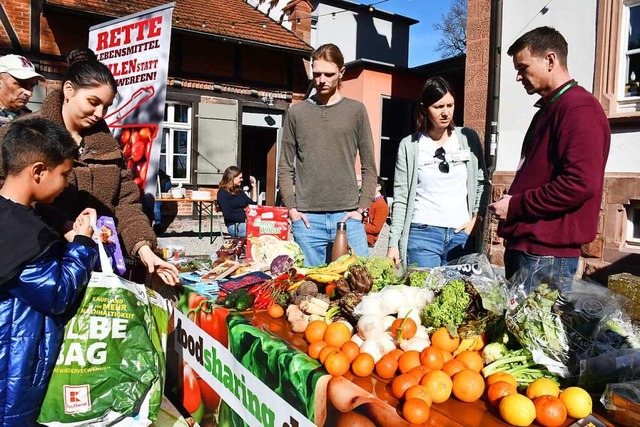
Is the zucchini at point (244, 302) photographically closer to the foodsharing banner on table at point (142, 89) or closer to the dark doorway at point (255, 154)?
the foodsharing banner on table at point (142, 89)

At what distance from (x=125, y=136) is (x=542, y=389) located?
3.67 metres

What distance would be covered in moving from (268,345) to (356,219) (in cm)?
143

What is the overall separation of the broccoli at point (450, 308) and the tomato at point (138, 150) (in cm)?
280

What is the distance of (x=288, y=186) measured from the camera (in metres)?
3.28

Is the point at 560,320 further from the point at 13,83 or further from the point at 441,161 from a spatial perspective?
the point at 13,83

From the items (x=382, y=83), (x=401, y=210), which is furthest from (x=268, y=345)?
(x=382, y=83)

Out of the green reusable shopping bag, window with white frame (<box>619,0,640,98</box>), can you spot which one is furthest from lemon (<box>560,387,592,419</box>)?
window with white frame (<box>619,0,640,98</box>)

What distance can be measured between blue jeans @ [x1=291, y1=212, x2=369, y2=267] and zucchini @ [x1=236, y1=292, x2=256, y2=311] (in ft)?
2.65

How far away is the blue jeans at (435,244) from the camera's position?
9.83 ft

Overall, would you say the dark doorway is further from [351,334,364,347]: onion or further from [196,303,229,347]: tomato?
[351,334,364,347]: onion

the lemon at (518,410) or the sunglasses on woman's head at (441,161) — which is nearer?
the lemon at (518,410)

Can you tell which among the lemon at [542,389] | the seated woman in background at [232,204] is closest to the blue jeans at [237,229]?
the seated woman in background at [232,204]

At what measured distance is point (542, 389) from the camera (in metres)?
1.45

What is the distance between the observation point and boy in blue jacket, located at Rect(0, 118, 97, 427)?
5.83 ft
